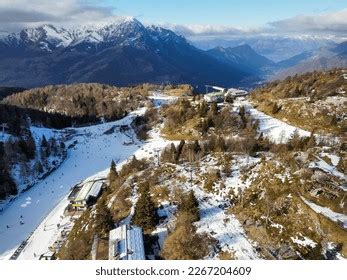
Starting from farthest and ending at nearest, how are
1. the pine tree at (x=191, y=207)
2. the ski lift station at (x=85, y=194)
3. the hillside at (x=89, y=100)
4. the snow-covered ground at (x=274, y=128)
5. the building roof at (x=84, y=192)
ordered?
the hillside at (x=89, y=100) → the snow-covered ground at (x=274, y=128) → the building roof at (x=84, y=192) → the ski lift station at (x=85, y=194) → the pine tree at (x=191, y=207)

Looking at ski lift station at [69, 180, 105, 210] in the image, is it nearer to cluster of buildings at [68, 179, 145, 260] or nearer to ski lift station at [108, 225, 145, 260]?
cluster of buildings at [68, 179, 145, 260]

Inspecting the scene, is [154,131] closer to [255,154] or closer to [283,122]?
[283,122]

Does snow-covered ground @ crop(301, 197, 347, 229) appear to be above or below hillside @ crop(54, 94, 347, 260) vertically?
above

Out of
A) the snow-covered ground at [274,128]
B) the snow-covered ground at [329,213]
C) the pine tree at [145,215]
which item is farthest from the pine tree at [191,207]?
the snow-covered ground at [274,128]

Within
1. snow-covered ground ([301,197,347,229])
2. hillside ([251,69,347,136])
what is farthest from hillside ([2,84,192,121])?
snow-covered ground ([301,197,347,229])

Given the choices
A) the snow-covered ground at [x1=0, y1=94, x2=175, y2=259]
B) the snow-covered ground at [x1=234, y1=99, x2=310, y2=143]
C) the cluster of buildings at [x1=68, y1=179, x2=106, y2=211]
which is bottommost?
the snow-covered ground at [x1=0, y1=94, x2=175, y2=259]

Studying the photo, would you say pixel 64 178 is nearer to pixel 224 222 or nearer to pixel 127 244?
pixel 224 222

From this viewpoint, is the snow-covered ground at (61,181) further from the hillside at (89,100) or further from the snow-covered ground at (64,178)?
the hillside at (89,100)
